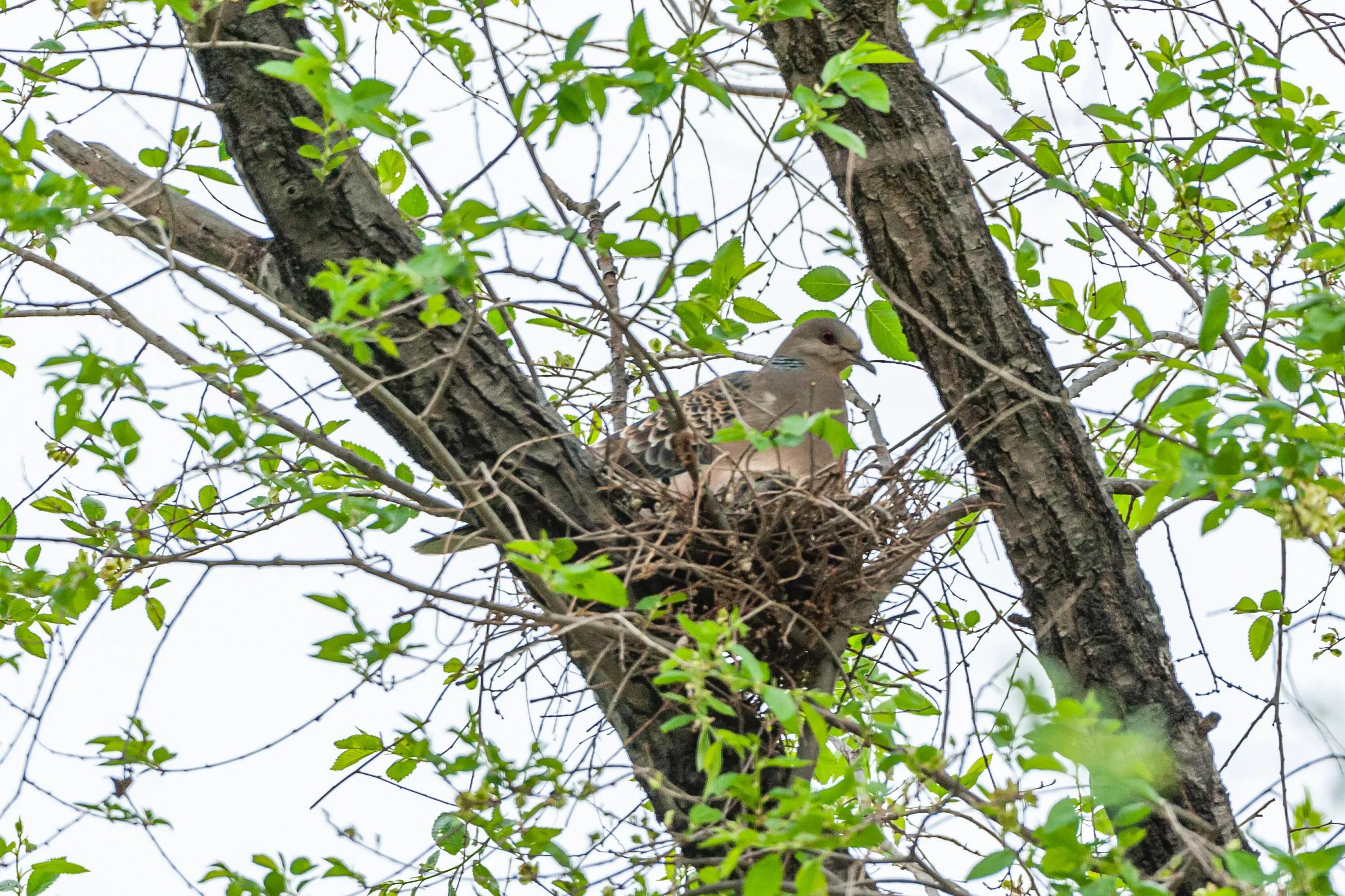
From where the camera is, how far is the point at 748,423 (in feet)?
13.0

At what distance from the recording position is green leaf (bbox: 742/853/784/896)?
2.04 metres

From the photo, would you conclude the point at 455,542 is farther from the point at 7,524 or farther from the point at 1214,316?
the point at 1214,316

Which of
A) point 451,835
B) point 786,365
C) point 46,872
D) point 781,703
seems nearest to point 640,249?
point 781,703

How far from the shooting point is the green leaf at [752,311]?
9.93 ft

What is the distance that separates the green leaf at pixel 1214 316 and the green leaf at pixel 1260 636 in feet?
4.80

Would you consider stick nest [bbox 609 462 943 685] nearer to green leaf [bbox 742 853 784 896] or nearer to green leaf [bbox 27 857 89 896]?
green leaf [bbox 742 853 784 896]

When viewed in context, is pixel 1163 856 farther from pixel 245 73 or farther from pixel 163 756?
pixel 245 73

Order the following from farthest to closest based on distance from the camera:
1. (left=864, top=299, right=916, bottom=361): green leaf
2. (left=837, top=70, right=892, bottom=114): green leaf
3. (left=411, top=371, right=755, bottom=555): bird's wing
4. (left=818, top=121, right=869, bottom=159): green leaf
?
(left=864, top=299, right=916, bottom=361): green leaf < (left=411, top=371, right=755, bottom=555): bird's wing < (left=837, top=70, right=892, bottom=114): green leaf < (left=818, top=121, right=869, bottom=159): green leaf

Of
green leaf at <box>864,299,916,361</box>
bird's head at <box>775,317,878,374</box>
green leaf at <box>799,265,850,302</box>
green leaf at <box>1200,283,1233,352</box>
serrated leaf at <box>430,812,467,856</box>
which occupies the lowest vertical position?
serrated leaf at <box>430,812,467,856</box>

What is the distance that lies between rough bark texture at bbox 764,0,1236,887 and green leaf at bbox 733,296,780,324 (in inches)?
13.3

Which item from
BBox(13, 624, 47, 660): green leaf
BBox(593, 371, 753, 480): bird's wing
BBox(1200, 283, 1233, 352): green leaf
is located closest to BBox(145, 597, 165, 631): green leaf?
BBox(13, 624, 47, 660): green leaf

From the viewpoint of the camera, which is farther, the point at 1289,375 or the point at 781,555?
the point at 781,555

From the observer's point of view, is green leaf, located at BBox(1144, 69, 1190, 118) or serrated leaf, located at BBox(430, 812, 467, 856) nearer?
green leaf, located at BBox(1144, 69, 1190, 118)

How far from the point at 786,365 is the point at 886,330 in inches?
37.0
